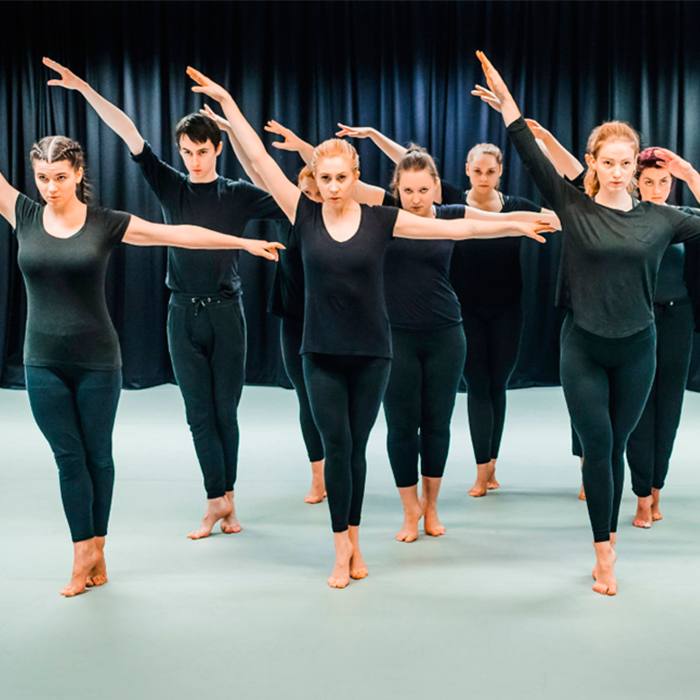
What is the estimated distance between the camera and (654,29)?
22.2 ft

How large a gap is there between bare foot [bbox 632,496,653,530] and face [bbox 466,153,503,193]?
1441 mm

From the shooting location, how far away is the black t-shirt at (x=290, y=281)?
12.2 ft

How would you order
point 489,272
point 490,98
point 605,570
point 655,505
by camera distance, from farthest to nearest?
1. point 489,272
2. point 655,505
3. point 490,98
4. point 605,570

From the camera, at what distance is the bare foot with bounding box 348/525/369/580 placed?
3064mm

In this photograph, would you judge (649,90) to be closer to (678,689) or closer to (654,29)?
(654,29)

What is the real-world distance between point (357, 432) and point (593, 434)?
0.76 metres

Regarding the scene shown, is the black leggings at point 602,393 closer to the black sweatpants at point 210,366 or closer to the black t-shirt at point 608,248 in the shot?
the black t-shirt at point 608,248

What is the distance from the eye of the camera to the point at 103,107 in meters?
3.22

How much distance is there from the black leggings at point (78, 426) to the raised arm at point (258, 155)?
0.77 metres

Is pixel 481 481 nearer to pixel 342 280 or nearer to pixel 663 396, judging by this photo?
pixel 663 396

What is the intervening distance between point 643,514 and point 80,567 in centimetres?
216

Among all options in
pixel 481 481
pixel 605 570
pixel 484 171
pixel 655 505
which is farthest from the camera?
pixel 481 481

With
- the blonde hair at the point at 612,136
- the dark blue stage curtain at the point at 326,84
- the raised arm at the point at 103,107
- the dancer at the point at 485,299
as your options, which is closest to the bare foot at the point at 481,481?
the dancer at the point at 485,299

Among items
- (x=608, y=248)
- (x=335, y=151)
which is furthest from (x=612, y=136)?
(x=335, y=151)
